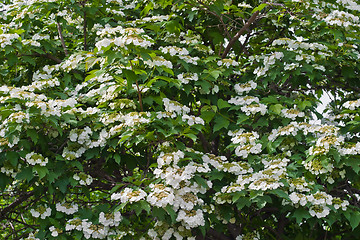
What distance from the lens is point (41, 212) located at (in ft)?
10.5

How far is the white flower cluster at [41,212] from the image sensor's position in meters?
3.19

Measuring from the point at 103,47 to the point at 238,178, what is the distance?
1217 mm

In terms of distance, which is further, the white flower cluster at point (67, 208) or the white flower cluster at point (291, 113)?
the white flower cluster at point (291, 113)

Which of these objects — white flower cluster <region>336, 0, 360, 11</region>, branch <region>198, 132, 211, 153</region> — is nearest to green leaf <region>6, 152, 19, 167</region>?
branch <region>198, 132, 211, 153</region>

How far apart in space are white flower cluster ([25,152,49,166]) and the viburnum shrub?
0.01 m

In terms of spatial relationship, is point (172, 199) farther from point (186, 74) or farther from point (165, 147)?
point (186, 74)

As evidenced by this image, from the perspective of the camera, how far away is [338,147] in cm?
304

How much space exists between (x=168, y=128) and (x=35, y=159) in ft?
2.87

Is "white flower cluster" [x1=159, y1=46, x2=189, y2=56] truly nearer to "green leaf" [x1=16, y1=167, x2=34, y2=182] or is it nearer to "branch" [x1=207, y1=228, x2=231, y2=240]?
"green leaf" [x1=16, y1=167, x2=34, y2=182]

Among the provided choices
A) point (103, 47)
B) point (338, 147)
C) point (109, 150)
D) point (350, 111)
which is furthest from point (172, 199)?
point (350, 111)

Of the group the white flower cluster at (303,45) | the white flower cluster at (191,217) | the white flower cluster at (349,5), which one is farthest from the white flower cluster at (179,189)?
the white flower cluster at (349,5)

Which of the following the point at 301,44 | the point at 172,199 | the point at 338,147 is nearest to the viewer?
the point at 172,199

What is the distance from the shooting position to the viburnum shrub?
9.62ft

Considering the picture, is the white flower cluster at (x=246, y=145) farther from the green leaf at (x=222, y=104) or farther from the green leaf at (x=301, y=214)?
the green leaf at (x=301, y=214)
